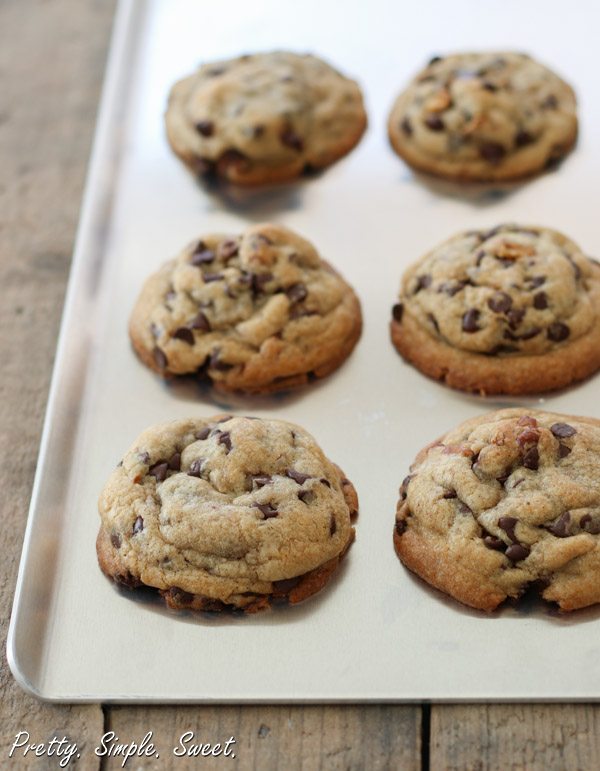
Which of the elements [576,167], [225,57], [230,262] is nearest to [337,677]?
[230,262]

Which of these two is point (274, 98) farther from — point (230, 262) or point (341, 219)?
point (230, 262)

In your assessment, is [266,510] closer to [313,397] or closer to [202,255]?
[313,397]

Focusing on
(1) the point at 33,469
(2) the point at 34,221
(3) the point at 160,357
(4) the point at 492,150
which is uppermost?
(4) the point at 492,150

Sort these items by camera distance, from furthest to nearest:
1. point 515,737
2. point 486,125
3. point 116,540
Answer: point 486,125 < point 116,540 < point 515,737

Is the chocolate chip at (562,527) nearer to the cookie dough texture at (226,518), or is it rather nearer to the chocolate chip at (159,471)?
the cookie dough texture at (226,518)

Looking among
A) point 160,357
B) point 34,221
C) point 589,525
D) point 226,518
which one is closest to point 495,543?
point 589,525

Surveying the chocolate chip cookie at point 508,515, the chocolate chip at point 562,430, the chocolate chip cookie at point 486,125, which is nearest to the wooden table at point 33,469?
the chocolate chip cookie at point 508,515

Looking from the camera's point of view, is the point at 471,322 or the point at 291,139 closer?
the point at 471,322
